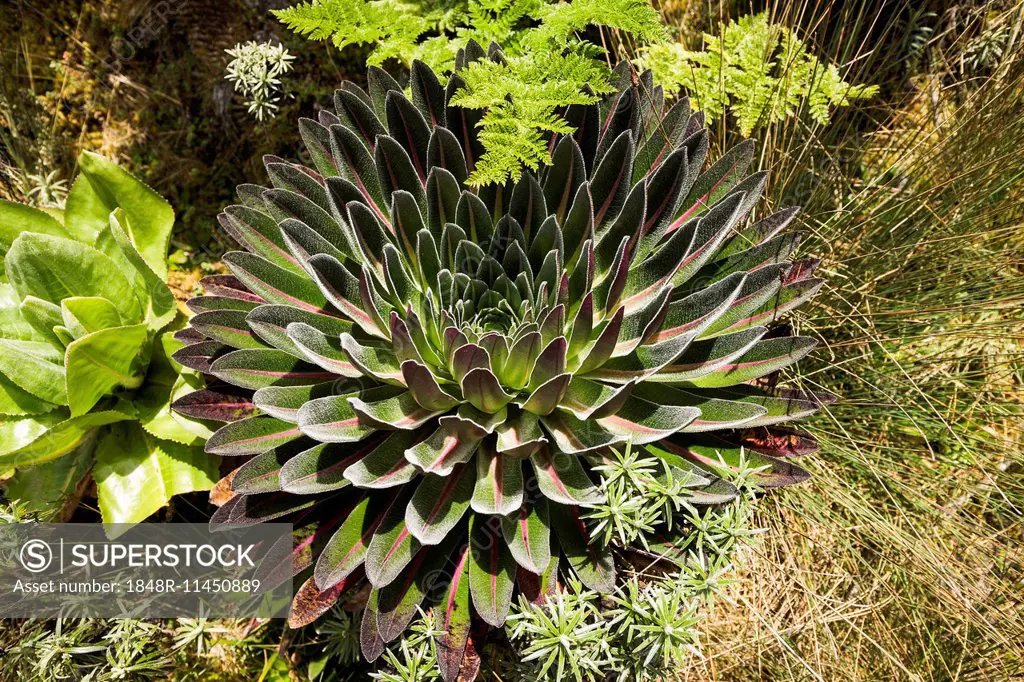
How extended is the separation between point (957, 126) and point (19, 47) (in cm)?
443

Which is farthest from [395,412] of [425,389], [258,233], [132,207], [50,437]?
[132,207]

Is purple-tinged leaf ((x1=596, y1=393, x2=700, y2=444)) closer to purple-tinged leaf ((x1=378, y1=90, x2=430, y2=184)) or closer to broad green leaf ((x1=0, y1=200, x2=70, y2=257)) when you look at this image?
purple-tinged leaf ((x1=378, y1=90, x2=430, y2=184))

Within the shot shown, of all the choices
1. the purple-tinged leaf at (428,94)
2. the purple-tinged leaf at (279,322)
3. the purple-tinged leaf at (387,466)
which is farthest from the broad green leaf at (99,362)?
the purple-tinged leaf at (428,94)

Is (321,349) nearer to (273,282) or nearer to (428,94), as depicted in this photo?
(273,282)

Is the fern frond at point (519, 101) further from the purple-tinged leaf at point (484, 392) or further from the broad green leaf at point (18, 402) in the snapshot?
the broad green leaf at point (18, 402)

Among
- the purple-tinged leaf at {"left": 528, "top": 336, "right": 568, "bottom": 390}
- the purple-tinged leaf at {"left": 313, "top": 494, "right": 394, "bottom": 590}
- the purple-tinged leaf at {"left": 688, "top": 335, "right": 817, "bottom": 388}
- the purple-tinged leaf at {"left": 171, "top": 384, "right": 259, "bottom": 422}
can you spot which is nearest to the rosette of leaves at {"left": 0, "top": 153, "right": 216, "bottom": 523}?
the purple-tinged leaf at {"left": 171, "top": 384, "right": 259, "bottom": 422}

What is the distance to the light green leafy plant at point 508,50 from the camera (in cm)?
219

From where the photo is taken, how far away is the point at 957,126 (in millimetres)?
2826

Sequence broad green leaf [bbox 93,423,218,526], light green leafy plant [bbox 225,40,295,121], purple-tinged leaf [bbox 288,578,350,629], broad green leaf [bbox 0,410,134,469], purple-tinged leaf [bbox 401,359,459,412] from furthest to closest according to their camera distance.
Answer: light green leafy plant [bbox 225,40,295,121] → broad green leaf [bbox 93,423,218,526] → broad green leaf [bbox 0,410,134,469] → purple-tinged leaf [bbox 288,578,350,629] → purple-tinged leaf [bbox 401,359,459,412]

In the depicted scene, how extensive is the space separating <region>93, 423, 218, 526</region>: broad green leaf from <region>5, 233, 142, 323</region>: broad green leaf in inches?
20.3

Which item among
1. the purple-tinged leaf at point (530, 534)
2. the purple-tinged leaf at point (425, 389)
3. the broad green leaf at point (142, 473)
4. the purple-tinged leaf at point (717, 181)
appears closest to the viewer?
the purple-tinged leaf at point (425, 389)

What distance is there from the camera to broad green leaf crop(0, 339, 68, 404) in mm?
2436

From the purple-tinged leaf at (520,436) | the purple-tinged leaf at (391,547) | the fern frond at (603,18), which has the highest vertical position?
the fern frond at (603,18)

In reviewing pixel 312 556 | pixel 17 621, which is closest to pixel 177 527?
pixel 17 621
